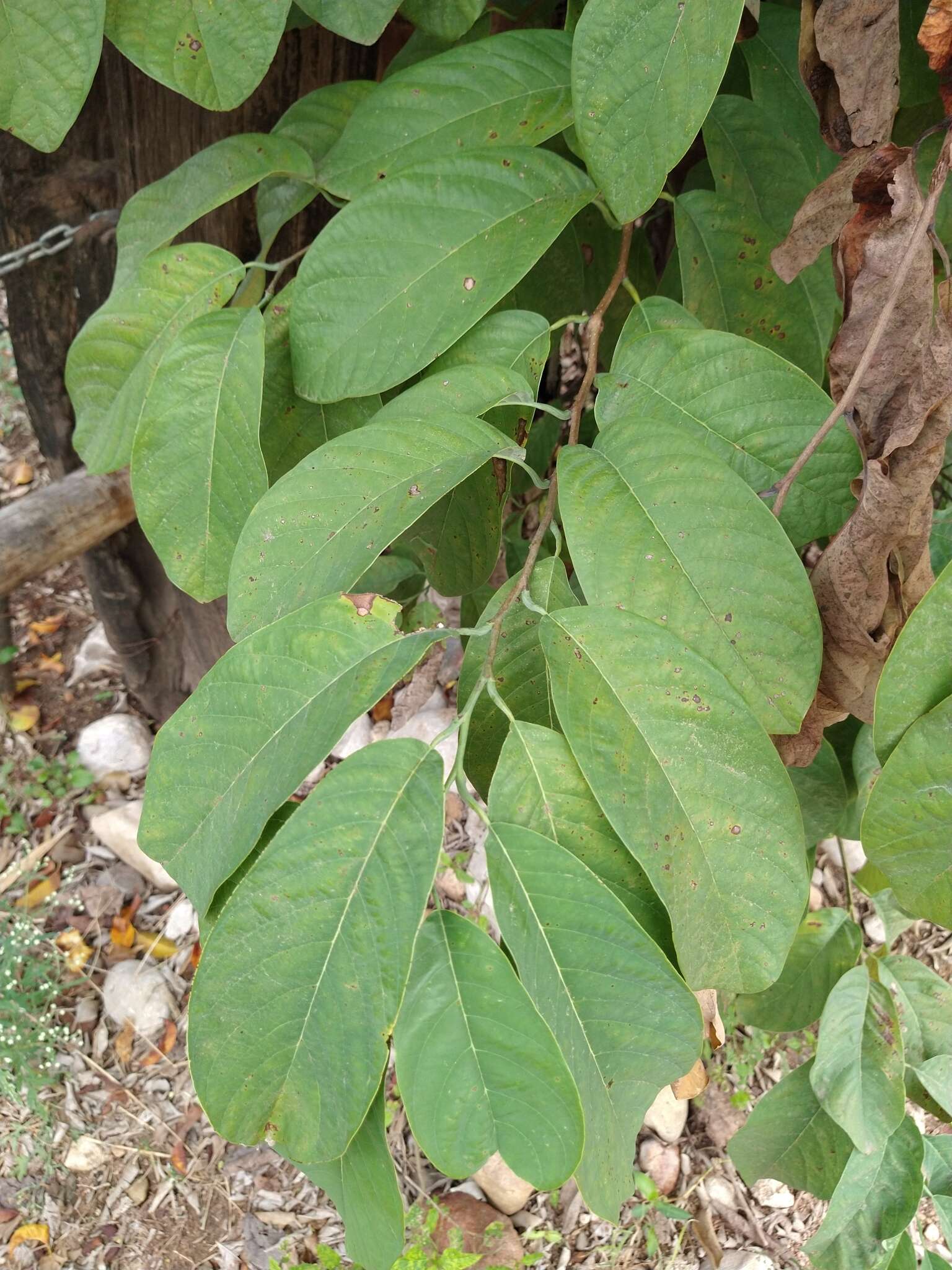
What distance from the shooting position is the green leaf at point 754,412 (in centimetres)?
79

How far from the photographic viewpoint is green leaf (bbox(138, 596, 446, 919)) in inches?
26.6

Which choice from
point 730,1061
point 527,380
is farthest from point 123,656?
point 527,380

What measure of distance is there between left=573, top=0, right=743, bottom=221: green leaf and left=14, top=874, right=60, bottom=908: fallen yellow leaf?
2092 mm

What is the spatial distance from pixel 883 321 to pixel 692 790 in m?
0.39

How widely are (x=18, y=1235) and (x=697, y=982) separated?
174 centimetres

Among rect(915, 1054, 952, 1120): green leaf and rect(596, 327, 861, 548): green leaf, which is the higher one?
rect(596, 327, 861, 548): green leaf

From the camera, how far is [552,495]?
883 millimetres

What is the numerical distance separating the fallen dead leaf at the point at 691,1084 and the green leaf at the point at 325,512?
0.46 meters

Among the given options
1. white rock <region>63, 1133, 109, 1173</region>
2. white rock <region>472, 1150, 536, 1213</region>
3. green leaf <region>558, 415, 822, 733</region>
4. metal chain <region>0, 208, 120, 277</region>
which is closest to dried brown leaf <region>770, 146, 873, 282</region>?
green leaf <region>558, 415, 822, 733</region>

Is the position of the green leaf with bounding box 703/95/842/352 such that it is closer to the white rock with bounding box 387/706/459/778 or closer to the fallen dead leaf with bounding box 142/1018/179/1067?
the white rock with bounding box 387/706/459/778

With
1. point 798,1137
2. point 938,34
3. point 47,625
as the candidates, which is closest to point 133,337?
point 938,34

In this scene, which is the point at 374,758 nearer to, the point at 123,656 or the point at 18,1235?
the point at 18,1235

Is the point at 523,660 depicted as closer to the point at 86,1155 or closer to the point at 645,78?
the point at 645,78

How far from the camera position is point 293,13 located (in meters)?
1.16
